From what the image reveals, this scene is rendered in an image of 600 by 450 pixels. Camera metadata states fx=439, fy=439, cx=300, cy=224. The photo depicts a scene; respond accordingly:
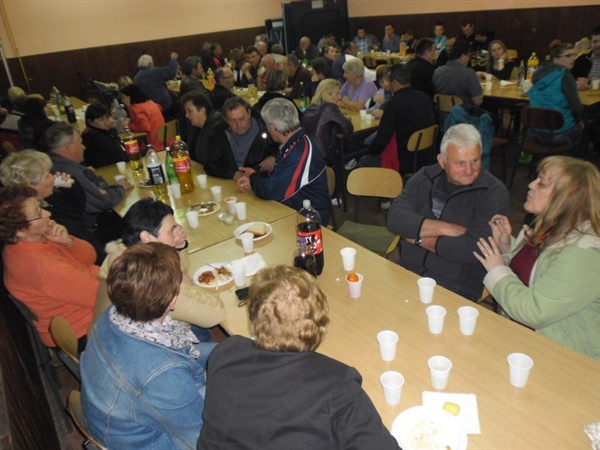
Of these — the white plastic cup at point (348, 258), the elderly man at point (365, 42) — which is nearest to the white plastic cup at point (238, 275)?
the white plastic cup at point (348, 258)

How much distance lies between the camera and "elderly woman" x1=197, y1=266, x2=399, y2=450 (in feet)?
3.99

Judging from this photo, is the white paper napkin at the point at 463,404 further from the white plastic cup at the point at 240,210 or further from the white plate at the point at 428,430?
the white plastic cup at the point at 240,210

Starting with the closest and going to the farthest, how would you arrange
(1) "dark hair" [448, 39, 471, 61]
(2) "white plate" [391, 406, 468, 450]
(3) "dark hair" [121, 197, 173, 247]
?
(2) "white plate" [391, 406, 468, 450]
(3) "dark hair" [121, 197, 173, 247]
(1) "dark hair" [448, 39, 471, 61]

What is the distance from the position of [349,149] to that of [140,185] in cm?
262

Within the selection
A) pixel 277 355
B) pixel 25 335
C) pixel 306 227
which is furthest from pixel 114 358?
pixel 25 335

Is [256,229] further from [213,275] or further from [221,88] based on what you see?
[221,88]

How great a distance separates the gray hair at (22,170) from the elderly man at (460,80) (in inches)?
190

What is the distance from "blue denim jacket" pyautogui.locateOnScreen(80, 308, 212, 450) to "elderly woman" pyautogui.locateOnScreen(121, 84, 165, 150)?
459 cm

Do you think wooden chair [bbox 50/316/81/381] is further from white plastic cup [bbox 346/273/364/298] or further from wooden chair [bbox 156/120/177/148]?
wooden chair [bbox 156/120/177/148]

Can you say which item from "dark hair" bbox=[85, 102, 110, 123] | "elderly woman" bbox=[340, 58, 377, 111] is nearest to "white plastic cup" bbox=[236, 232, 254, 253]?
"dark hair" bbox=[85, 102, 110, 123]

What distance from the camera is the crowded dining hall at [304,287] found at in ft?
4.55

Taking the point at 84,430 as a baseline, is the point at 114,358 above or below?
above

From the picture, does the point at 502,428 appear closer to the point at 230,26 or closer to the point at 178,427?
the point at 178,427

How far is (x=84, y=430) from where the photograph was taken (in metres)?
→ 1.67
